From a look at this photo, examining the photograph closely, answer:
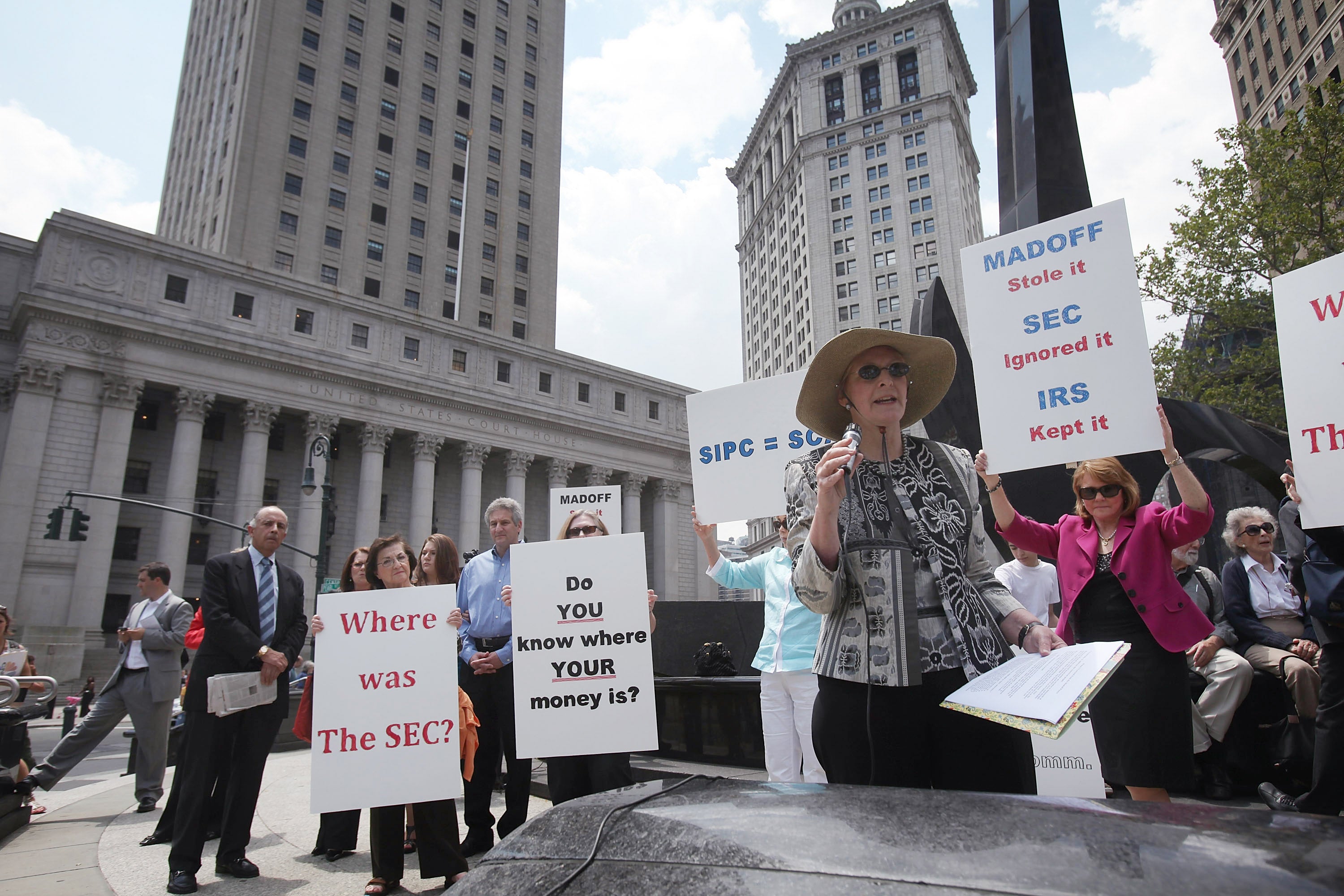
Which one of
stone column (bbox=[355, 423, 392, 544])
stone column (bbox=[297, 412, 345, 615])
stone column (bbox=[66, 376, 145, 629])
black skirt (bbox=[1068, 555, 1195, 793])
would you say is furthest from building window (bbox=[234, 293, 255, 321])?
black skirt (bbox=[1068, 555, 1195, 793])

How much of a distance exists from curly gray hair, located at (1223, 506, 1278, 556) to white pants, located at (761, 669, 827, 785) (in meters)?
3.05

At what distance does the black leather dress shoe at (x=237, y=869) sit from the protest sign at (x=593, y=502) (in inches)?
166

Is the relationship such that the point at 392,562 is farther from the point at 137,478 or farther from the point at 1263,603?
the point at 137,478

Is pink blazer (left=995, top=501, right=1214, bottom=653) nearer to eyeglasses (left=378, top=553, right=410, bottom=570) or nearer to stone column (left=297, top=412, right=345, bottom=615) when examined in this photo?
eyeglasses (left=378, top=553, right=410, bottom=570)

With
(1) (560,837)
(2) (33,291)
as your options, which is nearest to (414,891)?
(1) (560,837)

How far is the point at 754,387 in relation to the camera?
6.38 meters

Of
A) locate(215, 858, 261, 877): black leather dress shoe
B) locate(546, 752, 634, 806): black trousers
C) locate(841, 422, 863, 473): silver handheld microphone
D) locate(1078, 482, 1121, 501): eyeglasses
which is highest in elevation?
locate(1078, 482, 1121, 501): eyeglasses

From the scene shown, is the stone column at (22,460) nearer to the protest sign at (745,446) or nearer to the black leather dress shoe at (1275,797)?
the protest sign at (745,446)

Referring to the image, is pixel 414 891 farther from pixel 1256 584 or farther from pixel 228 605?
pixel 1256 584

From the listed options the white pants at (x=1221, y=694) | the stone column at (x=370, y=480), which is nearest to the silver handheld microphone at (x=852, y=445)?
the white pants at (x=1221, y=694)

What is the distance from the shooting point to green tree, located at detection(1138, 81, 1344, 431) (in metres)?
21.4

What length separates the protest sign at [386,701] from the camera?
4016 millimetres

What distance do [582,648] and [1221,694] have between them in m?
4.30

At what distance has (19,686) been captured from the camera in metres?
6.00
